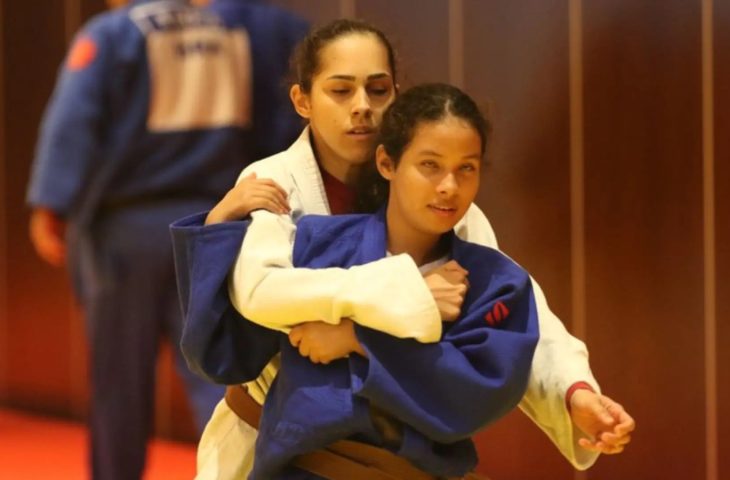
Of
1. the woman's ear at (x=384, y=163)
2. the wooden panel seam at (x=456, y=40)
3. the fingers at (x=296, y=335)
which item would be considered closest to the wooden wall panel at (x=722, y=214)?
the wooden panel seam at (x=456, y=40)

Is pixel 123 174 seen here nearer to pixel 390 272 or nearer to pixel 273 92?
pixel 273 92

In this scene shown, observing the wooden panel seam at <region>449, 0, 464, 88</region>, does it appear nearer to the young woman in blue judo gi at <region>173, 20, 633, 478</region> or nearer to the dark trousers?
the dark trousers

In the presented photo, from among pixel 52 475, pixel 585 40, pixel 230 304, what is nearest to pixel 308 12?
pixel 585 40

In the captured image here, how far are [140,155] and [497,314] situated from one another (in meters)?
1.85

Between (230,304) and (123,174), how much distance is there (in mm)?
1680

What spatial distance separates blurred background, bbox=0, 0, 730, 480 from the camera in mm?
2592

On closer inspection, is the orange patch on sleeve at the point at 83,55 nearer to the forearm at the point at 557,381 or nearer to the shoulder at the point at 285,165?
the shoulder at the point at 285,165

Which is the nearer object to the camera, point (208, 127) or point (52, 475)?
point (208, 127)

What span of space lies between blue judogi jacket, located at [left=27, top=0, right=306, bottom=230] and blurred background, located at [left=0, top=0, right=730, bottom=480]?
1.37ft

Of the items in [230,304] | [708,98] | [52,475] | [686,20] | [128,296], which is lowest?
[52,475]

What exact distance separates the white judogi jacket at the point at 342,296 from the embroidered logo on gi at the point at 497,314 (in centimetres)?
8

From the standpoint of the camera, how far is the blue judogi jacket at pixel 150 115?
304cm

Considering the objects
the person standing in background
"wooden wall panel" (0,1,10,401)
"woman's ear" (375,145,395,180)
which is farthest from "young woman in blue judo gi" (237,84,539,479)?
"wooden wall panel" (0,1,10,401)

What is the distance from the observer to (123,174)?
10.2 feet
